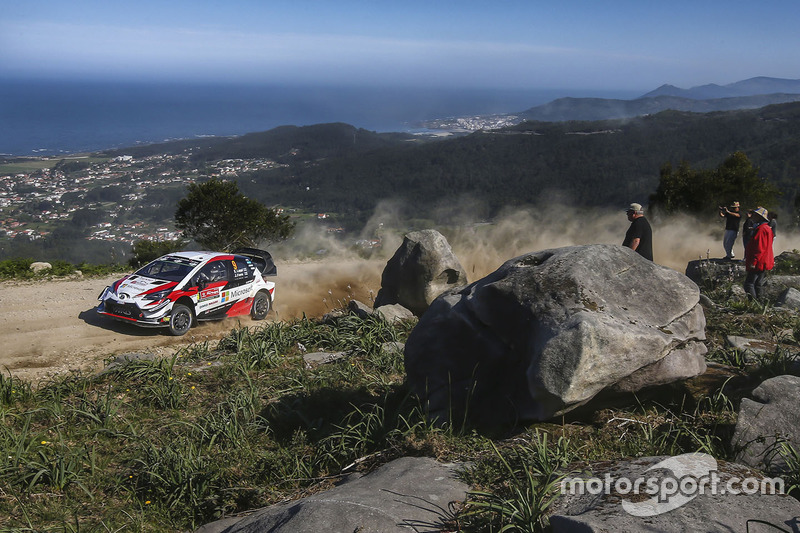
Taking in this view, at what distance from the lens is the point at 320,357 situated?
320 inches

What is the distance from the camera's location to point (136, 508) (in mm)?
4473

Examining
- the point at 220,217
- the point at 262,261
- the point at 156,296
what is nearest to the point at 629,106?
the point at 220,217

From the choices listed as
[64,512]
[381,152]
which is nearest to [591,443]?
[64,512]

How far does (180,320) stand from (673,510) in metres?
10.6

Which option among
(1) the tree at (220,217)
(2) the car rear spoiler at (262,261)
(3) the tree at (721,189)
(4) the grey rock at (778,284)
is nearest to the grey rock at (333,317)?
(2) the car rear spoiler at (262,261)

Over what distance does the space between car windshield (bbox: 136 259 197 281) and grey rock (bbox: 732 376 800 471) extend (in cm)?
1044

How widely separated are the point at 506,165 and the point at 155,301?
172 feet

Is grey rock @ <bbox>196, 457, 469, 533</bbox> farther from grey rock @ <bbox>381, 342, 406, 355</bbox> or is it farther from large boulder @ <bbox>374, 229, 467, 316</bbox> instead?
large boulder @ <bbox>374, 229, 467, 316</bbox>

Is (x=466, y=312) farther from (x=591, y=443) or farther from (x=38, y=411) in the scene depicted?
(x=38, y=411)

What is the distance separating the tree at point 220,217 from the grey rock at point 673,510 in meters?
21.4

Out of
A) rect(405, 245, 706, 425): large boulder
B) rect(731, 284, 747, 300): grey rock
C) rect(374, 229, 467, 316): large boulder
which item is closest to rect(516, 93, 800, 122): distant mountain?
rect(374, 229, 467, 316): large boulder

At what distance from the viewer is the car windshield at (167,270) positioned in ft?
39.6

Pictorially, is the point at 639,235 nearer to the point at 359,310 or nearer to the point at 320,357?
the point at 359,310

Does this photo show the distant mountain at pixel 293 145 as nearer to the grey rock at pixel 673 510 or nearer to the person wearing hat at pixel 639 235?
the person wearing hat at pixel 639 235
